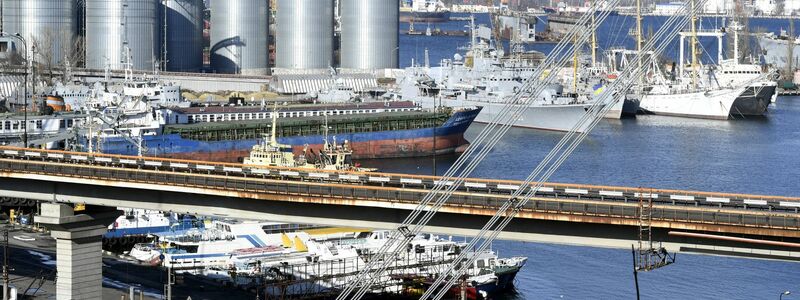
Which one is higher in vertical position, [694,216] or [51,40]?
[51,40]

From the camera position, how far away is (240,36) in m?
83.7

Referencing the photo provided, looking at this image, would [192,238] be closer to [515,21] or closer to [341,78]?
[341,78]

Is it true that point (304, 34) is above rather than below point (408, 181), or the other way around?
above

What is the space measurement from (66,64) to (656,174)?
95.5 feet

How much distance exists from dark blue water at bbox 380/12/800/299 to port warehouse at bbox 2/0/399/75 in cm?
984

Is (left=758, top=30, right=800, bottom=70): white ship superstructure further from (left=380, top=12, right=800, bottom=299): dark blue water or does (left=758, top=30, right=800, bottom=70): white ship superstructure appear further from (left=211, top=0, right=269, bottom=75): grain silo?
(left=211, top=0, right=269, bottom=75): grain silo

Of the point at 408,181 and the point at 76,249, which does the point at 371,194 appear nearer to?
the point at 408,181

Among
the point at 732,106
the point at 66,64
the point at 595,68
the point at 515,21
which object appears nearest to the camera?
the point at 66,64

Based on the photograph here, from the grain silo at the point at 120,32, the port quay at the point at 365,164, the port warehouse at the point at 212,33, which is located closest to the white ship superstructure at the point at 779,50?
the port quay at the point at 365,164

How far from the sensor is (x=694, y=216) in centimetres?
2680

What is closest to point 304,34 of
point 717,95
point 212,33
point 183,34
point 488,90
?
point 212,33

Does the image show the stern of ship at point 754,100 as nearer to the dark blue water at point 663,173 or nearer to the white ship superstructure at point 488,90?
the dark blue water at point 663,173

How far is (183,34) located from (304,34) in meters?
6.23

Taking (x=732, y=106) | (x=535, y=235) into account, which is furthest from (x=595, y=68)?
(x=535, y=235)
